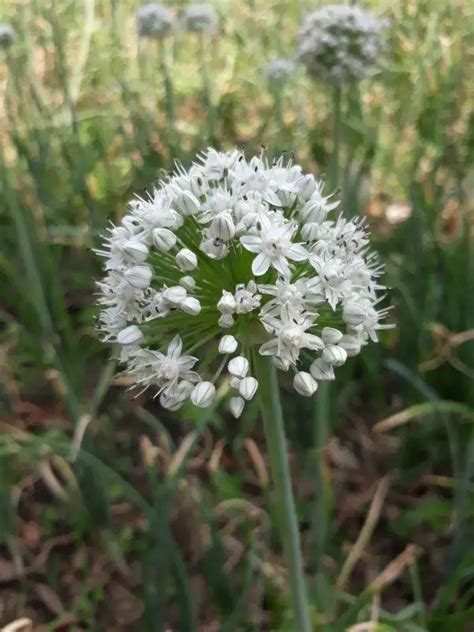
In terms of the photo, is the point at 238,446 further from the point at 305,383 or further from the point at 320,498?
the point at 305,383

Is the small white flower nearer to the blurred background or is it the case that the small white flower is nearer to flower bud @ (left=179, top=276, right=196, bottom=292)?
flower bud @ (left=179, top=276, right=196, bottom=292)

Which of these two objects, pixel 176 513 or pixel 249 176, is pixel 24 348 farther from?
pixel 249 176

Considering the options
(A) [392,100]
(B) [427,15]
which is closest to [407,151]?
(A) [392,100]

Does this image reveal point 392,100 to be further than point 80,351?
Yes

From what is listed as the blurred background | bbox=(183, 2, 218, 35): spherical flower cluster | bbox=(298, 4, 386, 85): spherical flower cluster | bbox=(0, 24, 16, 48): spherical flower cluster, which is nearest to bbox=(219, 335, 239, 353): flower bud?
the blurred background

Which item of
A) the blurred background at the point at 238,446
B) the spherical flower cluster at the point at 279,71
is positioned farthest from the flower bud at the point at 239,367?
the spherical flower cluster at the point at 279,71

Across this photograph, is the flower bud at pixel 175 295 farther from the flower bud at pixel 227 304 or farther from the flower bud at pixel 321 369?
the flower bud at pixel 321 369
